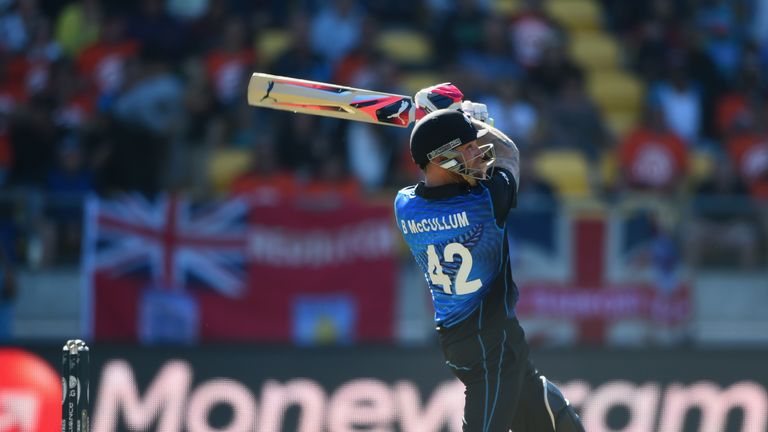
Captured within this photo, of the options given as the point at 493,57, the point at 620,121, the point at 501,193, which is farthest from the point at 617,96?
the point at 501,193

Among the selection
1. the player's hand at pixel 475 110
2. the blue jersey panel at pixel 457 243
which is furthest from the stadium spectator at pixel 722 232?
the blue jersey panel at pixel 457 243

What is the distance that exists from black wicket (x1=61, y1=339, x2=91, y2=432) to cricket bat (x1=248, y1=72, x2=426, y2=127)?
145cm

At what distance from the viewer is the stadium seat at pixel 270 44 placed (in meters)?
13.5

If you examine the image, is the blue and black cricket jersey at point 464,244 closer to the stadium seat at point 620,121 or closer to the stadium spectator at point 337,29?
the stadium spectator at point 337,29

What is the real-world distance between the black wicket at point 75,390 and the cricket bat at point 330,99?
4.77 feet

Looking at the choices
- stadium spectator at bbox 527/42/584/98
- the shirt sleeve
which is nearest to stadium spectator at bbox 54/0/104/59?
stadium spectator at bbox 527/42/584/98

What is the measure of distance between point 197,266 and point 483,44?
4831mm

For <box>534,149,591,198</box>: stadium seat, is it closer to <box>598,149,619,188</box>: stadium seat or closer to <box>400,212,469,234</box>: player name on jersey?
<box>598,149,619,188</box>: stadium seat

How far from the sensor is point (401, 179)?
479 inches

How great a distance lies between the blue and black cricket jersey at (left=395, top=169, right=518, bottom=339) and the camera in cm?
549

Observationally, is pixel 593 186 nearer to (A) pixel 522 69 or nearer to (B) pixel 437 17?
(A) pixel 522 69

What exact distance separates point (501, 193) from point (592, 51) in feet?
33.2

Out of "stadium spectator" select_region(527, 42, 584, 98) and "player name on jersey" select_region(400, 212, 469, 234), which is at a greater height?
"stadium spectator" select_region(527, 42, 584, 98)

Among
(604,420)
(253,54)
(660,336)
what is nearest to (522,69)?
(253,54)
